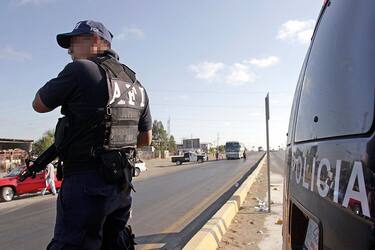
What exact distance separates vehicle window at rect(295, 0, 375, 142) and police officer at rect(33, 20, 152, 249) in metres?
1.18

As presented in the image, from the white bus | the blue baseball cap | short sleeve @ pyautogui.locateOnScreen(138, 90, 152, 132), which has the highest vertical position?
the white bus

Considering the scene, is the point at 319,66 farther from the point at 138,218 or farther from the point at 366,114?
the point at 138,218

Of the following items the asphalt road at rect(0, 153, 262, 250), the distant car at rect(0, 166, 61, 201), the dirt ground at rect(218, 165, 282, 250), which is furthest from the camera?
the distant car at rect(0, 166, 61, 201)

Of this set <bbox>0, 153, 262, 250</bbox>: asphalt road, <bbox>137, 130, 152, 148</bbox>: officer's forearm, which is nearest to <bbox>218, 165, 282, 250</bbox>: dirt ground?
<bbox>0, 153, 262, 250</bbox>: asphalt road

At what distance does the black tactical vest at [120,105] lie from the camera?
8.87ft

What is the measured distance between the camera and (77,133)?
258 cm

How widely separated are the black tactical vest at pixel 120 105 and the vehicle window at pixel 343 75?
117cm

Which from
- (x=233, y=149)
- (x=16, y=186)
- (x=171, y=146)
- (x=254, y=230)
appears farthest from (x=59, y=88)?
(x=171, y=146)

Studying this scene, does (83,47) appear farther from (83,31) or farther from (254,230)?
(254,230)

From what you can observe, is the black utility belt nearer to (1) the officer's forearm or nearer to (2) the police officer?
(2) the police officer

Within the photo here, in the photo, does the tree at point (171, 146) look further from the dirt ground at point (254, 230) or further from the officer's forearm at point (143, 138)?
the officer's forearm at point (143, 138)

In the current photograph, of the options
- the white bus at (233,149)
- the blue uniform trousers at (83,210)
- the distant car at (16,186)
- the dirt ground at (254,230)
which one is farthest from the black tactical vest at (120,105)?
the white bus at (233,149)

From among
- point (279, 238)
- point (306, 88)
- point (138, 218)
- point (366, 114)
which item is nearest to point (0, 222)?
point (138, 218)

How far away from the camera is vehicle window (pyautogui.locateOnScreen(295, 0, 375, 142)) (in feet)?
4.42
